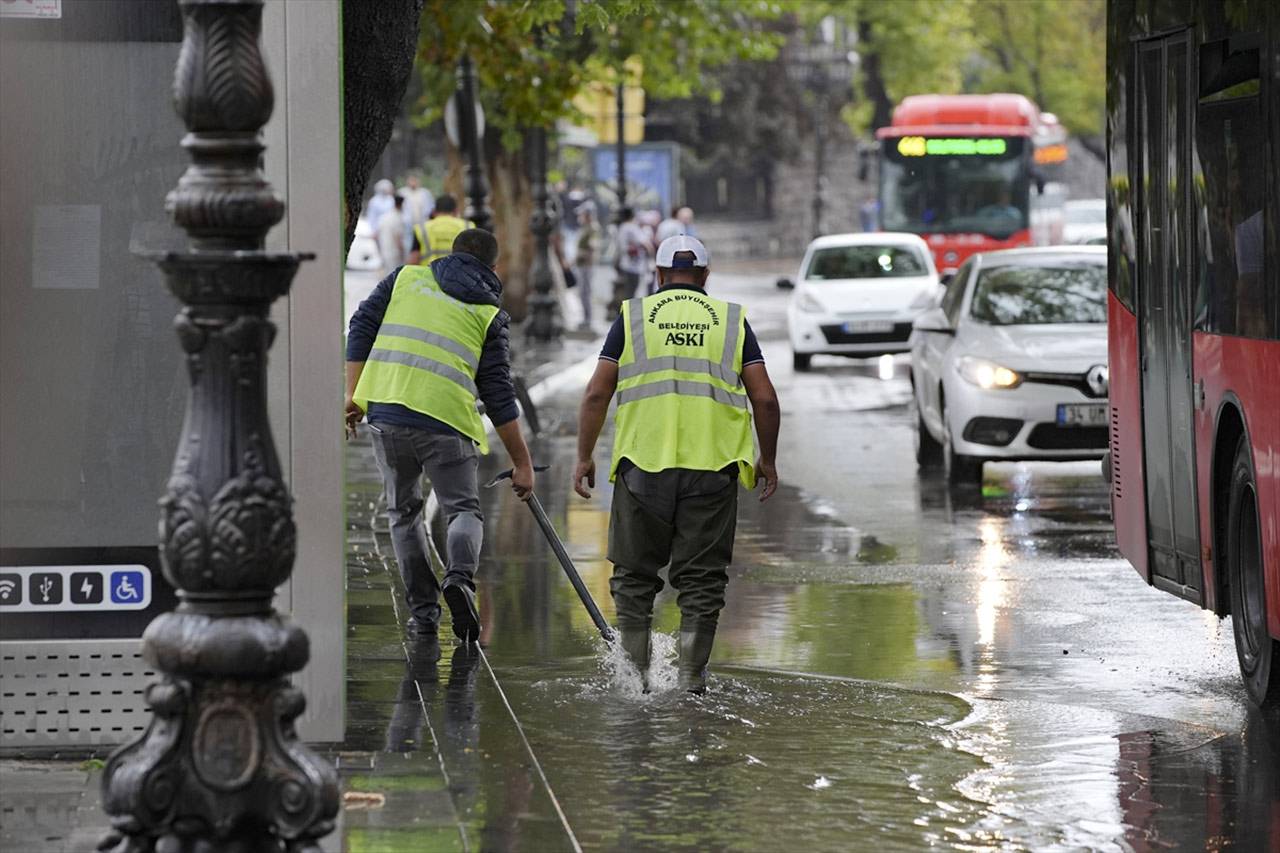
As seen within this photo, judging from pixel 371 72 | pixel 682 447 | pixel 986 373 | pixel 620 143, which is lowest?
pixel 682 447

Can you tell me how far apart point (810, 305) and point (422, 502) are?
20.6 meters

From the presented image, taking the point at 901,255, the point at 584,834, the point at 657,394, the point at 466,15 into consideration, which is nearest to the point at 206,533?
the point at 584,834

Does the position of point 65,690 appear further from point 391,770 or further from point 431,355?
point 431,355

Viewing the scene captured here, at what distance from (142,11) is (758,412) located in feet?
9.22

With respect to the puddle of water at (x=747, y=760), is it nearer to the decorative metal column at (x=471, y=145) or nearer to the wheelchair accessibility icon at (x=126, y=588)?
the wheelchair accessibility icon at (x=126, y=588)

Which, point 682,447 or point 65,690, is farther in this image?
point 682,447

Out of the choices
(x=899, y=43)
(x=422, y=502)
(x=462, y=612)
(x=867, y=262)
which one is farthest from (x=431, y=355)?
(x=899, y=43)

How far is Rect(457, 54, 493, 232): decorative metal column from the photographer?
25.2 metres

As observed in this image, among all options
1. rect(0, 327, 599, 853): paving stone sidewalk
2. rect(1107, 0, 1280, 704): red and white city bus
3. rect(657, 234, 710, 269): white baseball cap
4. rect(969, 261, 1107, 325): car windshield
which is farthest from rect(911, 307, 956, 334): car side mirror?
rect(657, 234, 710, 269): white baseball cap

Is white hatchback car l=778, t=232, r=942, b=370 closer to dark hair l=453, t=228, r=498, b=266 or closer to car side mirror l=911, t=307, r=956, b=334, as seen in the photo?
car side mirror l=911, t=307, r=956, b=334

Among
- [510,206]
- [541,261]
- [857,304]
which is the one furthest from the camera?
[510,206]

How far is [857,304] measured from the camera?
1227 inches

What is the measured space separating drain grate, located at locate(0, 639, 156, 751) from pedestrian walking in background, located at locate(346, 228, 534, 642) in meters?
2.74

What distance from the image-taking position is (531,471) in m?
10.4
